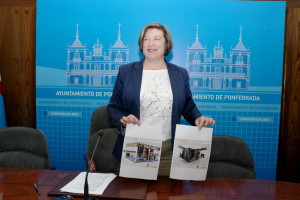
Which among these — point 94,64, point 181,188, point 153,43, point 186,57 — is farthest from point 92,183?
point 186,57

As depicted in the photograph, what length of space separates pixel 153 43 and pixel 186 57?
1447 mm

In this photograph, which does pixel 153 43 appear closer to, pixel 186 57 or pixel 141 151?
pixel 141 151

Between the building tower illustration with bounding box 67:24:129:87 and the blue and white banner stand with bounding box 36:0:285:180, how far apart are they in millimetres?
11

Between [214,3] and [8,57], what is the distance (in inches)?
93.6

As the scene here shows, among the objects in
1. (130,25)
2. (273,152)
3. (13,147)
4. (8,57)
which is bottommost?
(273,152)

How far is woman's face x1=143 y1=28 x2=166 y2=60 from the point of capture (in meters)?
1.86

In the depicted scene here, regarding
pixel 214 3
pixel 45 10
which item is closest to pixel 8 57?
pixel 45 10

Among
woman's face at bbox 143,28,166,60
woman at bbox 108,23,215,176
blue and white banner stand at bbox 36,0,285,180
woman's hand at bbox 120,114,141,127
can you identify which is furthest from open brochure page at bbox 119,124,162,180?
blue and white banner stand at bbox 36,0,285,180

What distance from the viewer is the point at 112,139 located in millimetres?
2264

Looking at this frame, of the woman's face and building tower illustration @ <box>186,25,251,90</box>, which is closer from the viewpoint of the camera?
the woman's face

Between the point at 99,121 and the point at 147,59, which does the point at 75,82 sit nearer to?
the point at 99,121

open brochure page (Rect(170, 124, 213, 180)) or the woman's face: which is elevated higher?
the woman's face

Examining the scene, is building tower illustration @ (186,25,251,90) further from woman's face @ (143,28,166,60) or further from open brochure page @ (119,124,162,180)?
open brochure page @ (119,124,162,180)

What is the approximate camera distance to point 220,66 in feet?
10.5
